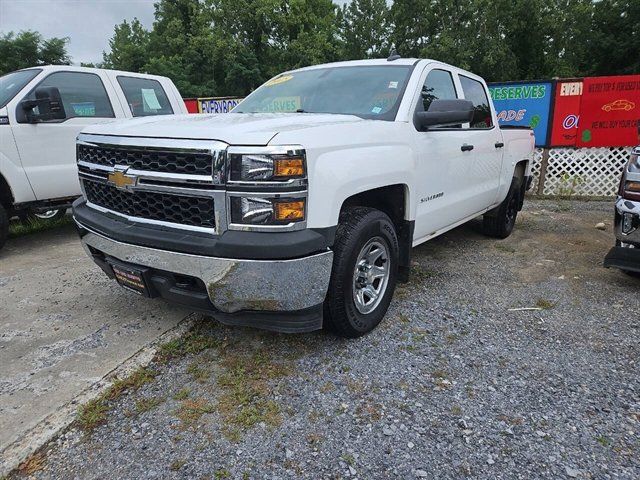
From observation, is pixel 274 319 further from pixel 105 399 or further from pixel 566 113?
pixel 566 113

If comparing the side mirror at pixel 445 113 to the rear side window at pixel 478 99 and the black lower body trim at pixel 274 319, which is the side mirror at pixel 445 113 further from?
the black lower body trim at pixel 274 319

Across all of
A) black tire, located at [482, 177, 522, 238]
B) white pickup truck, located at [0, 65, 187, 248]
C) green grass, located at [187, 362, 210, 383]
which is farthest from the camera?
black tire, located at [482, 177, 522, 238]

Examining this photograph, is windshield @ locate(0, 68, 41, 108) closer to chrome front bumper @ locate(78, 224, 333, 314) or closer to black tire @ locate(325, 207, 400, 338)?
chrome front bumper @ locate(78, 224, 333, 314)

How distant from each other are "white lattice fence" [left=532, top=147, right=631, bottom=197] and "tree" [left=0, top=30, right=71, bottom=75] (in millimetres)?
32870

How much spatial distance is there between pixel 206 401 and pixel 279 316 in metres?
0.61

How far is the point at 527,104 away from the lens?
31.7 feet

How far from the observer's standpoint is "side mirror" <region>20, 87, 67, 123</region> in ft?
15.8

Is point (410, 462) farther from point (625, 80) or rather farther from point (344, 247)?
point (625, 80)

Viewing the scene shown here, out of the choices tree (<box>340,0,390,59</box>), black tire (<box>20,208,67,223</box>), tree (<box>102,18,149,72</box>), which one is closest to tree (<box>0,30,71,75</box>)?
tree (<box>102,18,149,72</box>)

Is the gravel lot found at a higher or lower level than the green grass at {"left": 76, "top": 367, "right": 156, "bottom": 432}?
lower

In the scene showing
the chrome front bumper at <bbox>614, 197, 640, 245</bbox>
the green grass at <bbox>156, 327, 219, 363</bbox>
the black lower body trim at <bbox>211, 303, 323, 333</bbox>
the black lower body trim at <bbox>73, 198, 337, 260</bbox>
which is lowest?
the green grass at <bbox>156, 327, 219, 363</bbox>

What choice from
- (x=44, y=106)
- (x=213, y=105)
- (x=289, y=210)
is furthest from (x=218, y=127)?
(x=213, y=105)

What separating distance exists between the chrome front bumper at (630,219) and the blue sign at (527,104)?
6.13m

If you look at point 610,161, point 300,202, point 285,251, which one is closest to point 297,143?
point 300,202
